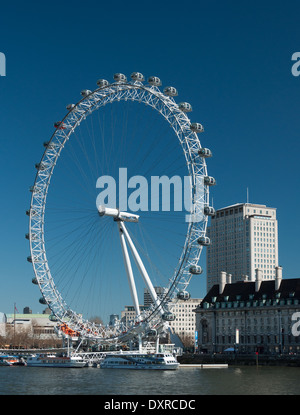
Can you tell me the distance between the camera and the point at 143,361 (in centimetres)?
9550

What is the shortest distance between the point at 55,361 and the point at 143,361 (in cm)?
1803

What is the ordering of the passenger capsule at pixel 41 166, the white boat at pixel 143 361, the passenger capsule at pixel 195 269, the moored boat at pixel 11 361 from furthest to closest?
the moored boat at pixel 11 361 → the white boat at pixel 143 361 → the passenger capsule at pixel 41 166 → the passenger capsule at pixel 195 269

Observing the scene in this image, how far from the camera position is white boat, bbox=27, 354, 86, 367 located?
342 ft

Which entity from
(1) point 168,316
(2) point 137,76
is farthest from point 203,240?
(2) point 137,76

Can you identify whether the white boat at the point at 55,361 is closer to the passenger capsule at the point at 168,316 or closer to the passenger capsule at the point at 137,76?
the passenger capsule at the point at 168,316

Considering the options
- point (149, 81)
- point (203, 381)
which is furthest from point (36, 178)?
point (203, 381)

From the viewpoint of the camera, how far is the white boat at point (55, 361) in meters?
104

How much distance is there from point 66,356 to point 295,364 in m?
32.9

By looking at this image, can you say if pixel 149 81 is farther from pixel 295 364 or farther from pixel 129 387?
pixel 295 364

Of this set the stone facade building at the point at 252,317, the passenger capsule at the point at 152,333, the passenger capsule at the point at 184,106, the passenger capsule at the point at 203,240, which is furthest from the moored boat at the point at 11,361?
the passenger capsule at the point at 184,106

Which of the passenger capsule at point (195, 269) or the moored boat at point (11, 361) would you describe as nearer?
the passenger capsule at point (195, 269)

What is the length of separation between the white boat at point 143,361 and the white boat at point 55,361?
646 cm

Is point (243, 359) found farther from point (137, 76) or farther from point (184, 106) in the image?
point (137, 76)

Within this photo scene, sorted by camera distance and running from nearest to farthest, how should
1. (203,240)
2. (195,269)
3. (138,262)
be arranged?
(203,240), (195,269), (138,262)
